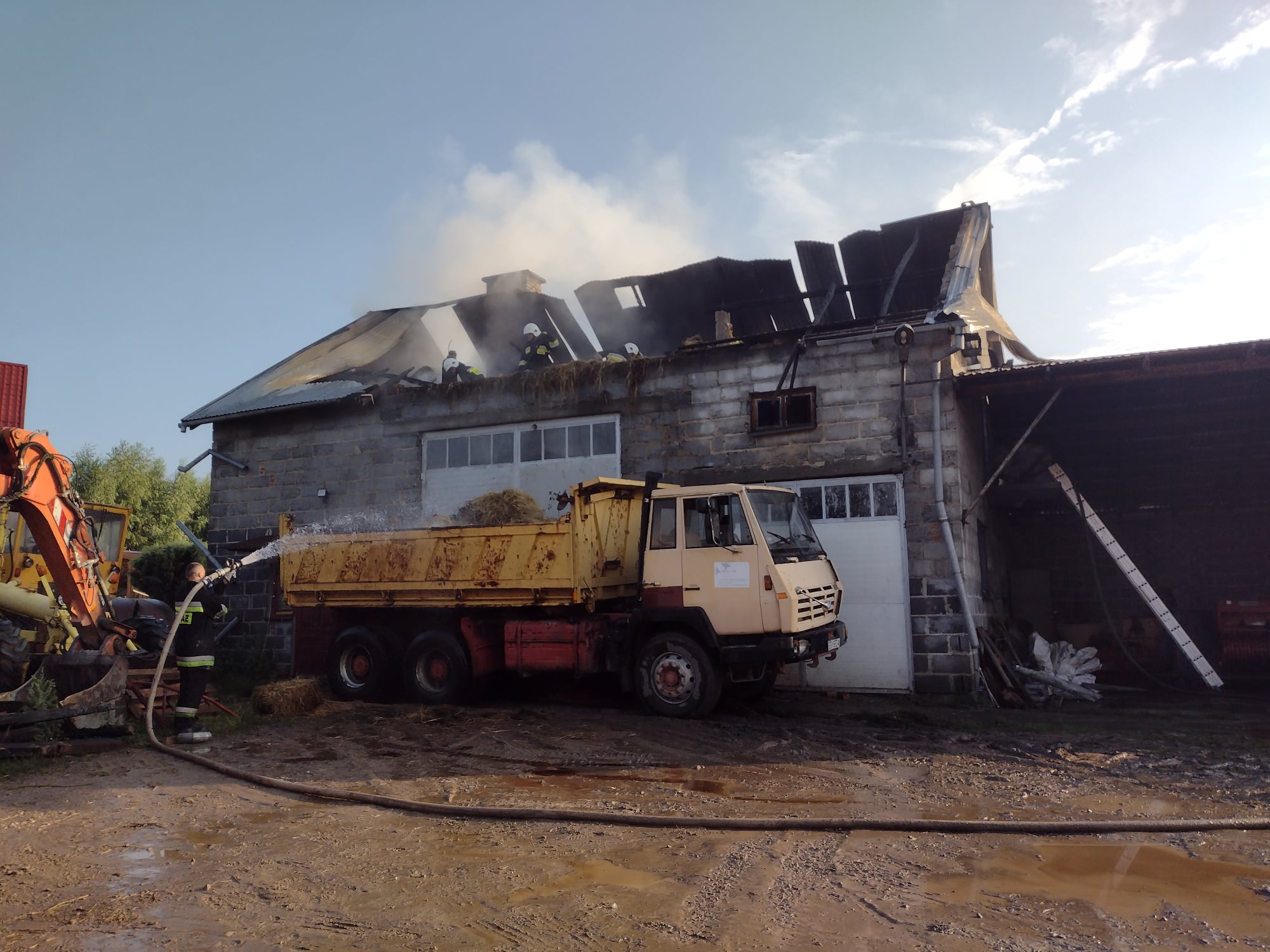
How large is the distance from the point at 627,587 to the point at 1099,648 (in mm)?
8406

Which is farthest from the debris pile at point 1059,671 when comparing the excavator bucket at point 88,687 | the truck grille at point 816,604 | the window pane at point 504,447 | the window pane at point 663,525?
the excavator bucket at point 88,687

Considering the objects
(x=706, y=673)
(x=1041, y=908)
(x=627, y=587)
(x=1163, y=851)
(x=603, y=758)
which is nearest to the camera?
(x=1041, y=908)

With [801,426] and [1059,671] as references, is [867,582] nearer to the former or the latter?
[801,426]

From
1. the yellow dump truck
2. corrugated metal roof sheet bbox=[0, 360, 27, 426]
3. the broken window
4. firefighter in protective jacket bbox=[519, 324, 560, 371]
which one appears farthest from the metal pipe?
corrugated metal roof sheet bbox=[0, 360, 27, 426]

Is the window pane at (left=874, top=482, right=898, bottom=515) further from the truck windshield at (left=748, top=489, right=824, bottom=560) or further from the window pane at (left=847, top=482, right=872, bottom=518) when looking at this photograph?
the truck windshield at (left=748, top=489, right=824, bottom=560)

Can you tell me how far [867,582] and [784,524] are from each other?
2380 mm

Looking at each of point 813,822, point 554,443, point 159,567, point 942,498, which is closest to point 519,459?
point 554,443

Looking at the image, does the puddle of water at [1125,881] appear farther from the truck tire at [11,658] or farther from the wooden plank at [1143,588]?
the truck tire at [11,658]

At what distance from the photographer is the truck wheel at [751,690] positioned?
32.7 feet

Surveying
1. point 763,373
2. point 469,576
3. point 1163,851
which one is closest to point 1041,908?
point 1163,851

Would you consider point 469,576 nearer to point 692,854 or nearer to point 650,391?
point 650,391

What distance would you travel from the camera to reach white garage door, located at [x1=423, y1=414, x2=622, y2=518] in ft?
42.0

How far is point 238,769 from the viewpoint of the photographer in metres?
6.73

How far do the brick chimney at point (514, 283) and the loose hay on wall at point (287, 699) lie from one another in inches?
399
